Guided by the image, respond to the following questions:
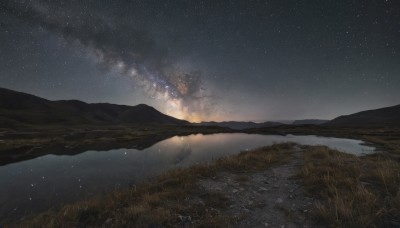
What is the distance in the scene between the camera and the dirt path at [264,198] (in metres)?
6.36

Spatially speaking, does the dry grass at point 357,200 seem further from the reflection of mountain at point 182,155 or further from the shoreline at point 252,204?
the reflection of mountain at point 182,155

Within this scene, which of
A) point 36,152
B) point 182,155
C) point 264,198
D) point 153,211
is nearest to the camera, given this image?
point 153,211

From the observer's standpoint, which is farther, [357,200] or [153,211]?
[153,211]

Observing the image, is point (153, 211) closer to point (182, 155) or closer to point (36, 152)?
point (182, 155)

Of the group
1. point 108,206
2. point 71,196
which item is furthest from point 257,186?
point 71,196

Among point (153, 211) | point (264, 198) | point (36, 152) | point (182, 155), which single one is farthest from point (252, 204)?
point (36, 152)

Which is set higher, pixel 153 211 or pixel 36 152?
pixel 153 211

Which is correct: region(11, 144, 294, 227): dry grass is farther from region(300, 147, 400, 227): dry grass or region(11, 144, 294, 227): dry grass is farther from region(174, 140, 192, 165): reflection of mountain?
region(174, 140, 192, 165): reflection of mountain

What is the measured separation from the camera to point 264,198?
8.42 metres

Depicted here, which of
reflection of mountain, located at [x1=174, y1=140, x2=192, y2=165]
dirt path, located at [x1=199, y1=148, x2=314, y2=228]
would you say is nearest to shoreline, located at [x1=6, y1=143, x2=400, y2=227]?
dirt path, located at [x1=199, y1=148, x2=314, y2=228]

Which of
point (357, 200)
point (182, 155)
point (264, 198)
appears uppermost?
point (357, 200)

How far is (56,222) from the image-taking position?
7055mm

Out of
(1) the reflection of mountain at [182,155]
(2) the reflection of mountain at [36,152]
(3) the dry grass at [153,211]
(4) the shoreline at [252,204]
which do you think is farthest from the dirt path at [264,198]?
(2) the reflection of mountain at [36,152]

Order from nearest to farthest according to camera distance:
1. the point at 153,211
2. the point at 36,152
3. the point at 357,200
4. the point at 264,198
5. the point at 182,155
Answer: the point at 357,200 < the point at 153,211 < the point at 264,198 < the point at 182,155 < the point at 36,152
